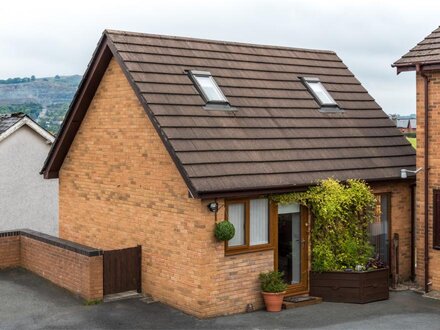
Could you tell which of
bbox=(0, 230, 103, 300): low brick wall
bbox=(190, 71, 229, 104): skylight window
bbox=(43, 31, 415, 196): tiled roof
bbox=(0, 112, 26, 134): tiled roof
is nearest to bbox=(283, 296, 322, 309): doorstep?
bbox=(43, 31, 415, 196): tiled roof

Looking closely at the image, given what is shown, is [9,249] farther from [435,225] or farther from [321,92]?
[435,225]

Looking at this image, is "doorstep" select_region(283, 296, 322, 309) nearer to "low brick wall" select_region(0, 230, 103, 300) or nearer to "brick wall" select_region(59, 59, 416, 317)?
"brick wall" select_region(59, 59, 416, 317)

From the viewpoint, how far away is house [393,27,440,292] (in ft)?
51.2

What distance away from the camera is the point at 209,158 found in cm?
1377

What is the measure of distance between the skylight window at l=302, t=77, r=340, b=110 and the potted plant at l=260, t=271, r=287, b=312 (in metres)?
5.48

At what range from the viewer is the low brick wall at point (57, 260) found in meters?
14.5

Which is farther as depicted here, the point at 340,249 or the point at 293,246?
the point at 340,249

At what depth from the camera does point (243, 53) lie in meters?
18.2

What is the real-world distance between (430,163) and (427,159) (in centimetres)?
12

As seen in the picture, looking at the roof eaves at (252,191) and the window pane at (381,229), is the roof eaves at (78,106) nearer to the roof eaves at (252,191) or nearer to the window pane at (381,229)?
the roof eaves at (252,191)

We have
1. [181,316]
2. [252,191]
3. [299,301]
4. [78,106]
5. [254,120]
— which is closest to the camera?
[181,316]

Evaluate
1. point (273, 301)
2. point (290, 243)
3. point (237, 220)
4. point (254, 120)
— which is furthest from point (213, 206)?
point (254, 120)

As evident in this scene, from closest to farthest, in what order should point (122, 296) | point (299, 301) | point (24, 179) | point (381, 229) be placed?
point (299, 301) → point (122, 296) → point (381, 229) → point (24, 179)

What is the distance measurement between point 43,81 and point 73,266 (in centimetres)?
11521
